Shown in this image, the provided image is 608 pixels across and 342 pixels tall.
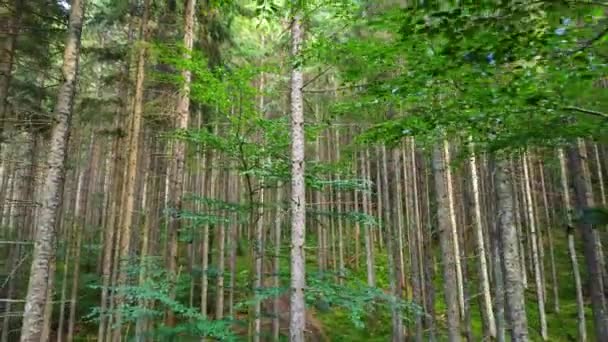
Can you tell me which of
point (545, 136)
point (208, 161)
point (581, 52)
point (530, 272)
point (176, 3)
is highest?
point (176, 3)

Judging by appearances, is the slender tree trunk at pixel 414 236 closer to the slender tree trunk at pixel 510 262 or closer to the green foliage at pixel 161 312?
the slender tree trunk at pixel 510 262

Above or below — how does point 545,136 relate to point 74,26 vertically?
below

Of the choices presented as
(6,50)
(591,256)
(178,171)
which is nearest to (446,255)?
(591,256)

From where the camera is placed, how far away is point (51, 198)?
19.7 feet

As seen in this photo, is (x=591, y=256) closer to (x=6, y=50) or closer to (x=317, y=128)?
(x=317, y=128)

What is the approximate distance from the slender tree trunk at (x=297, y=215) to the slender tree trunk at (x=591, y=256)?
219 inches

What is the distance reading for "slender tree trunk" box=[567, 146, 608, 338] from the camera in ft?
27.7

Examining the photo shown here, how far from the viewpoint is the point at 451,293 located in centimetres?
823

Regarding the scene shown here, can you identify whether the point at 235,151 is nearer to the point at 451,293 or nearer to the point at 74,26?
the point at 74,26

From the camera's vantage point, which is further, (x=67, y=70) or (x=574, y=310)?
(x=574, y=310)

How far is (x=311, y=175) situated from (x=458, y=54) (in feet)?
18.5

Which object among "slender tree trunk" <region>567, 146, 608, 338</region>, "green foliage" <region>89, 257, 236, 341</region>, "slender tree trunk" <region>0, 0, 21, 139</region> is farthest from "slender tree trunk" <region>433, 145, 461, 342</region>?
"slender tree trunk" <region>0, 0, 21, 139</region>

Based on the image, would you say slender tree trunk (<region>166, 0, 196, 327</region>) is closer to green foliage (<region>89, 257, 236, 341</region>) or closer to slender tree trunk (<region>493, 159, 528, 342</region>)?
green foliage (<region>89, 257, 236, 341</region>)

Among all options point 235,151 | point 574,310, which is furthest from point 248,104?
point 574,310
